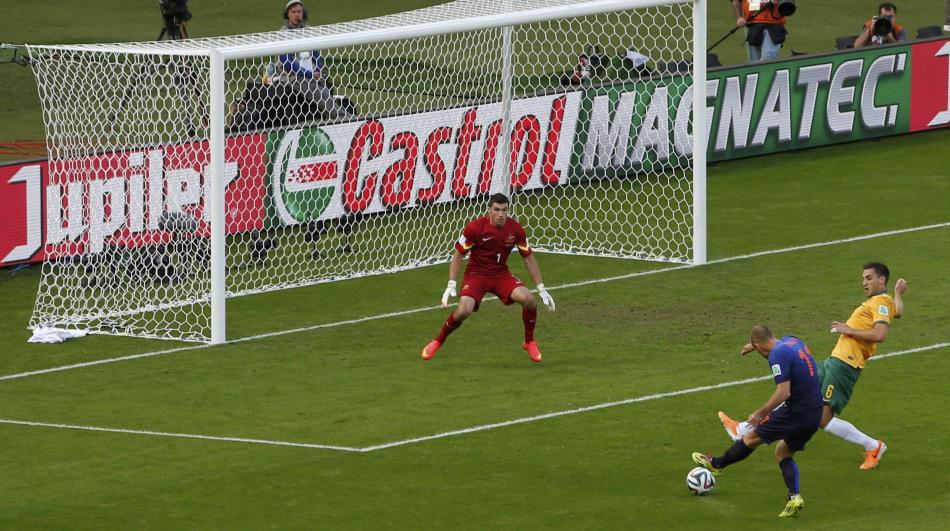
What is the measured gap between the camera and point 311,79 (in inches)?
961

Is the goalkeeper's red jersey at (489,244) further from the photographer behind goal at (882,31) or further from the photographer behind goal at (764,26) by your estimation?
the photographer behind goal at (882,31)

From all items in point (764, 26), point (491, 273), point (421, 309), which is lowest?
point (421, 309)

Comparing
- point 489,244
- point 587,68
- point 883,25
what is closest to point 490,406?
point 489,244

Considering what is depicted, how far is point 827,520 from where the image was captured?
574 inches

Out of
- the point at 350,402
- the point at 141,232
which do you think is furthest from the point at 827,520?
the point at 141,232

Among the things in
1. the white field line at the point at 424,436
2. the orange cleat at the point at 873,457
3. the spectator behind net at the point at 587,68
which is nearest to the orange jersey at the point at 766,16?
the spectator behind net at the point at 587,68

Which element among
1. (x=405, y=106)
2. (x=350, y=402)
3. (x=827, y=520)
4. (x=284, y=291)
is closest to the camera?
(x=827, y=520)

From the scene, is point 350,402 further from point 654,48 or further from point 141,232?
point 654,48

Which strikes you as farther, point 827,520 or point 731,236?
point 731,236

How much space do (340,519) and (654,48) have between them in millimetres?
13827

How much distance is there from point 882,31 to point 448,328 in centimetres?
1426

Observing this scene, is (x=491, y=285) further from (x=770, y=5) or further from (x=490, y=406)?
(x=770, y=5)

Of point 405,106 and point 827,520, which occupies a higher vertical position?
point 405,106

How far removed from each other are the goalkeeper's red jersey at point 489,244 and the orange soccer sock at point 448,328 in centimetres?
55
